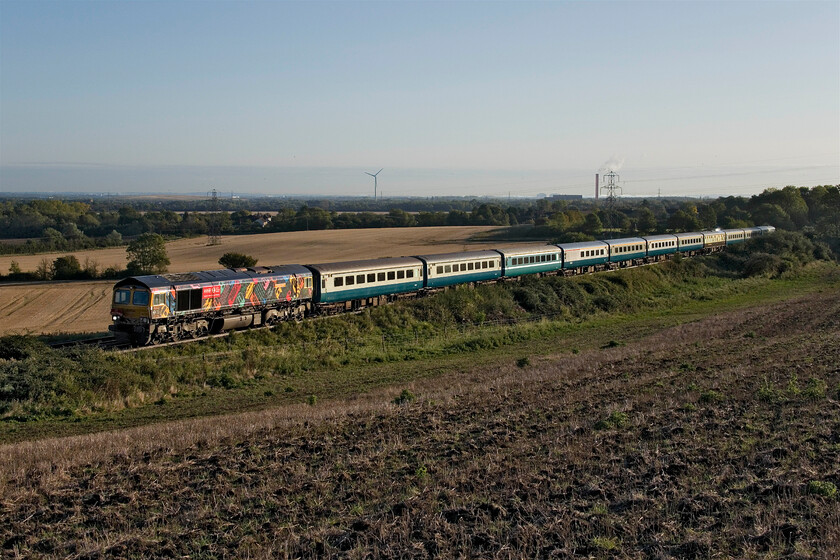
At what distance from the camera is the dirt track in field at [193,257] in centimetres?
4078

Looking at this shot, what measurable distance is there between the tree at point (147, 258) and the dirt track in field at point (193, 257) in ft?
12.0

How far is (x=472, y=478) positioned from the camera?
13039mm

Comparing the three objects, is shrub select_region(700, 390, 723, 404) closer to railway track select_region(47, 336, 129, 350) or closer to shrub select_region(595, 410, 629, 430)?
shrub select_region(595, 410, 629, 430)

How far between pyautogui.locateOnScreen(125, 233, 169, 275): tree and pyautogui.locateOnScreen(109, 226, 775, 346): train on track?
95.7 ft

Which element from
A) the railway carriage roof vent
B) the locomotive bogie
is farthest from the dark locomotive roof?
the locomotive bogie

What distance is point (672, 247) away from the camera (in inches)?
2650

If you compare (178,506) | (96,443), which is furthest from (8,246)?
(178,506)

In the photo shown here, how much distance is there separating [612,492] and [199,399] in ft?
52.0

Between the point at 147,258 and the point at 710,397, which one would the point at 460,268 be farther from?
the point at 147,258

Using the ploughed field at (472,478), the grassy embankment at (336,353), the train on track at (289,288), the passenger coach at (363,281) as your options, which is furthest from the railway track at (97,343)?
the ploughed field at (472,478)

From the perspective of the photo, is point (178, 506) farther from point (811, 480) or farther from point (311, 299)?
point (311, 299)

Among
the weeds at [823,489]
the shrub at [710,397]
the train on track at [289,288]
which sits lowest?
the shrub at [710,397]

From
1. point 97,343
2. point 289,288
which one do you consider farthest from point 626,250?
point 97,343

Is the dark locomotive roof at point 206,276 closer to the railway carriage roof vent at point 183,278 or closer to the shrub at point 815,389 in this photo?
the railway carriage roof vent at point 183,278
